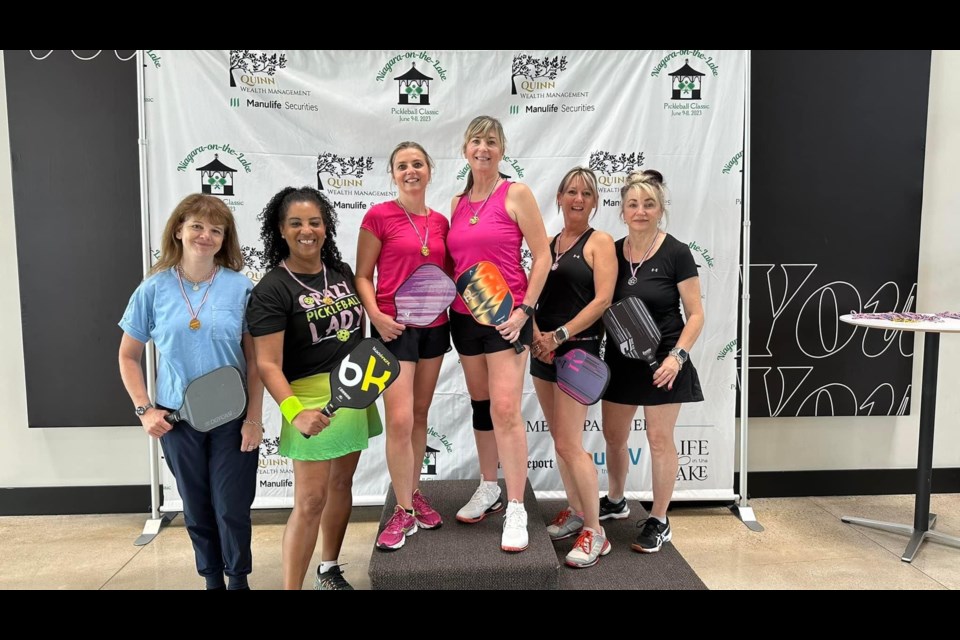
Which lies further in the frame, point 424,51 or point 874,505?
point 874,505

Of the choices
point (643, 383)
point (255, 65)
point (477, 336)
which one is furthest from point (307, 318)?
point (255, 65)

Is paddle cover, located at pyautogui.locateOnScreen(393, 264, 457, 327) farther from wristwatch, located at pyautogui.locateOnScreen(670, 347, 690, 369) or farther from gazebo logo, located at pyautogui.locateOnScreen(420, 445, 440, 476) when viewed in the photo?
gazebo logo, located at pyautogui.locateOnScreen(420, 445, 440, 476)

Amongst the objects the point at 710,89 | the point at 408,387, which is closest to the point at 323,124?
the point at 408,387

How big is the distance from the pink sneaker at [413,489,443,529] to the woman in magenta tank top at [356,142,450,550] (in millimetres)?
107

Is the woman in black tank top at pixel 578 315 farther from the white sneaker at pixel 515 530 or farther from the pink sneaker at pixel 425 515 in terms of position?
the pink sneaker at pixel 425 515

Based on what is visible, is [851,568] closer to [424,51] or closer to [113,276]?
[424,51]

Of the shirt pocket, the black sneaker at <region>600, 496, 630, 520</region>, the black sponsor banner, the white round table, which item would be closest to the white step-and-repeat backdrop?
the black sponsor banner

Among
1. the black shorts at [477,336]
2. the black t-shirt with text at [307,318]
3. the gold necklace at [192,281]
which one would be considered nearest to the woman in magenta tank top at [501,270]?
the black shorts at [477,336]

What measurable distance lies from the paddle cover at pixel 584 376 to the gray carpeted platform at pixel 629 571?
58 cm

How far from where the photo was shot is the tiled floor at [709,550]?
271 centimetres

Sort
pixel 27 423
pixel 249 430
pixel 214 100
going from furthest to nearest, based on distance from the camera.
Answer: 1. pixel 27 423
2. pixel 214 100
3. pixel 249 430

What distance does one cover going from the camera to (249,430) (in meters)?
2.06

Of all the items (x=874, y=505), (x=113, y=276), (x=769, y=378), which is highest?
(x=113, y=276)

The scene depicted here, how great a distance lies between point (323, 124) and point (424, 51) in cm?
68
